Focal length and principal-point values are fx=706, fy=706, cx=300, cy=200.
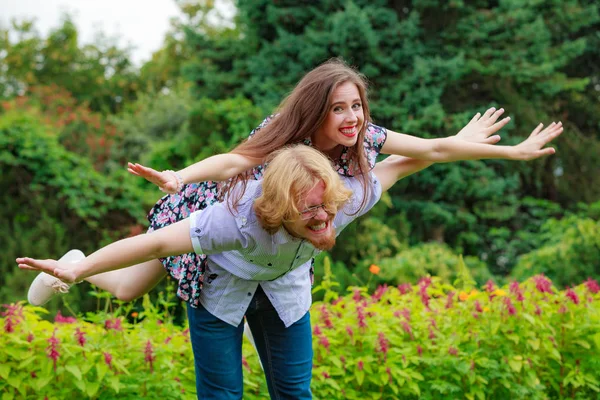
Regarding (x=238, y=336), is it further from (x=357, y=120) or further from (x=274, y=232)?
(x=357, y=120)

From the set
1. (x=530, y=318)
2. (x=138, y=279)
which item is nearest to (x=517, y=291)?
(x=530, y=318)

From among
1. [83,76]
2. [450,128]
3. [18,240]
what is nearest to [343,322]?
[18,240]

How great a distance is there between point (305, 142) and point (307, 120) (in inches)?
3.5

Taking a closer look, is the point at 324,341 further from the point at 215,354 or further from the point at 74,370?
the point at 74,370

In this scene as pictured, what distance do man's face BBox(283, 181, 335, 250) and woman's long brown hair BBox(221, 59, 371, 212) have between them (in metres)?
0.34

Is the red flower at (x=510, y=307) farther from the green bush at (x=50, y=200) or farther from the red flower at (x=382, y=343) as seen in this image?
the green bush at (x=50, y=200)

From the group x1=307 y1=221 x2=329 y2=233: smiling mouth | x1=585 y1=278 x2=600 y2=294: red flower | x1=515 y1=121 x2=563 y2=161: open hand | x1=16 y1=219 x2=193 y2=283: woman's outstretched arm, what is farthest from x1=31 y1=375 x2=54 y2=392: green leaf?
x1=585 y1=278 x2=600 y2=294: red flower

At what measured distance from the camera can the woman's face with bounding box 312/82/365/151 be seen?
8.50 ft

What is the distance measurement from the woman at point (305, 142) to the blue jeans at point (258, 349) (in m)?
0.14

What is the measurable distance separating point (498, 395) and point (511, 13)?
7.95 metres

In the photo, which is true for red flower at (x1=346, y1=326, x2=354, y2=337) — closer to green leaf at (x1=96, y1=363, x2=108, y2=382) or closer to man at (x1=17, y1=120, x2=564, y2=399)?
man at (x1=17, y1=120, x2=564, y2=399)

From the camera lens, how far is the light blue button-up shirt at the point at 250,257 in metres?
2.27

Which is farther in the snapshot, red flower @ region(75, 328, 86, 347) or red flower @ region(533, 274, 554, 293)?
red flower @ region(533, 274, 554, 293)

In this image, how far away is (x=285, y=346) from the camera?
269 cm
